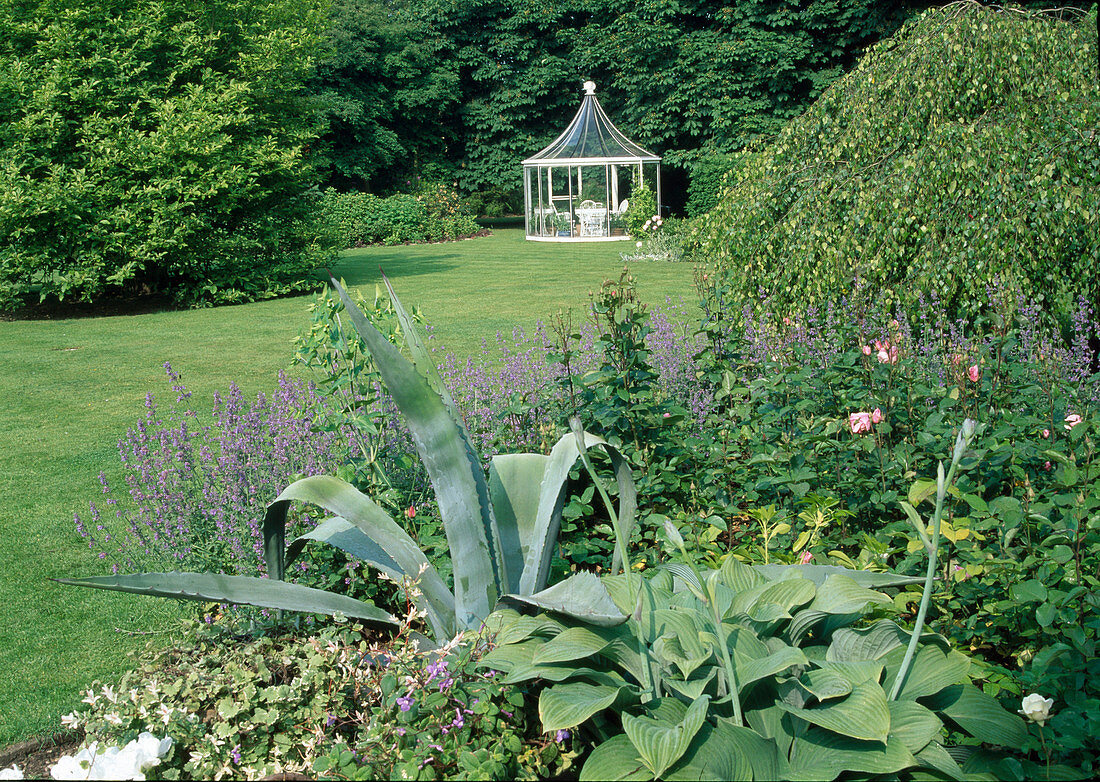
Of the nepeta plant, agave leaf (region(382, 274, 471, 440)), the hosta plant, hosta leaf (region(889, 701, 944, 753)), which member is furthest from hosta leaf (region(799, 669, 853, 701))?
the nepeta plant

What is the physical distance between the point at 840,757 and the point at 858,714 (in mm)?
100

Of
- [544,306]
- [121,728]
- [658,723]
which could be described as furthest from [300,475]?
[544,306]

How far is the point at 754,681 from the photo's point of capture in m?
1.77

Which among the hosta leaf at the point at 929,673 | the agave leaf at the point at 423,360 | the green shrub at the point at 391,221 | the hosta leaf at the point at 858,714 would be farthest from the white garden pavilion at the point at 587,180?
the hosta leaf at the point at 858,714

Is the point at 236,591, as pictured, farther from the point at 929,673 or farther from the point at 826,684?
the point at 929,673

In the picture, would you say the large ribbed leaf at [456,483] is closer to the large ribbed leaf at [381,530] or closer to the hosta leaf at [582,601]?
the large ribbed leaf at [381,530]

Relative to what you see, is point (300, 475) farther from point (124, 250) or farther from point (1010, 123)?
point (124, 250)

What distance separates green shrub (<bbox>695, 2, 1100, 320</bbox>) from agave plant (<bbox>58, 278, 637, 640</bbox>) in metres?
3.23

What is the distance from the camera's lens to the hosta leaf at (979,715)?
1.77 meters

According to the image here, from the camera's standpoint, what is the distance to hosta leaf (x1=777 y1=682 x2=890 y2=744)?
63.5 inches

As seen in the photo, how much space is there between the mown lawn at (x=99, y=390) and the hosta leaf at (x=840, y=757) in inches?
78.3

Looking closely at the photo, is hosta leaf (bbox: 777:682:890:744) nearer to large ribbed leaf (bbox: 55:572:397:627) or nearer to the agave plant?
the agave plant

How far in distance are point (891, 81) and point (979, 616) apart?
5.20 meters

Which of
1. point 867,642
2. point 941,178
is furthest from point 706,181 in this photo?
point 867,642
